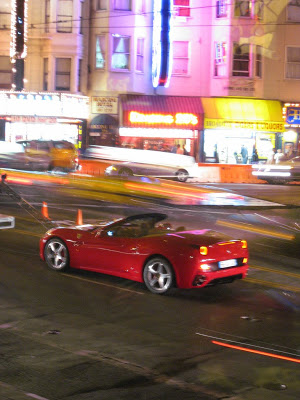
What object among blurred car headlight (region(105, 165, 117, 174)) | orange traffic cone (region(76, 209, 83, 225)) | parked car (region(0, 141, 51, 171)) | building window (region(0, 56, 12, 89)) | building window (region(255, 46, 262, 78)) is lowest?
orange traffic cone (region(76, 209, 83, 225))

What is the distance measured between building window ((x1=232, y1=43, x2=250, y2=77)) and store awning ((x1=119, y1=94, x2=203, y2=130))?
3.07m

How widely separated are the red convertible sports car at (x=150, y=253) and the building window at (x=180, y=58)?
26757mm

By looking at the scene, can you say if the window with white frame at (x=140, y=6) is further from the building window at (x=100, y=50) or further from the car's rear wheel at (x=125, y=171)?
the car's rear wheel at (x=125, y=171)

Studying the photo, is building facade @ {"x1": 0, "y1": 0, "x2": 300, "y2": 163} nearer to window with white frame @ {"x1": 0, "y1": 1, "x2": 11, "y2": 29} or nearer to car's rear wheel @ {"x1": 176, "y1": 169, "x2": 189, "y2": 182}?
window with white frame @ {"x1": 0, "y1": 1, "x2": 11, "y2": 29}

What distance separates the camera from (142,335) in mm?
8445

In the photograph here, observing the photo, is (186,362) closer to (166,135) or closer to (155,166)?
(155,166)

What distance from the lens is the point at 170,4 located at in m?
36.0

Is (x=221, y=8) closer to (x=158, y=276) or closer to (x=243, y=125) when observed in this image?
(x=243, y=125)

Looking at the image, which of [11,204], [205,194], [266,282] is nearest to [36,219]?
[11,204]

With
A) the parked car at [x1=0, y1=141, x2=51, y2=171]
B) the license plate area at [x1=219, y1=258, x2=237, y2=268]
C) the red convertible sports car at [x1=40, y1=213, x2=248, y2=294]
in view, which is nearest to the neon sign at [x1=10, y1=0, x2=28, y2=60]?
the parked car at [x1=0, y1=141, x2=51, y2=171]

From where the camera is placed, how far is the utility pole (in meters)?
35.5

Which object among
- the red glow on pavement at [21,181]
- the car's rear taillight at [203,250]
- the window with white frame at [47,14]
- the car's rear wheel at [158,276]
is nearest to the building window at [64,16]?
the window with white frame at [47,14]

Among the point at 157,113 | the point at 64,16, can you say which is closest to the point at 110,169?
the point at 157,113

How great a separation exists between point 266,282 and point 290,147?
2675 centimetres
